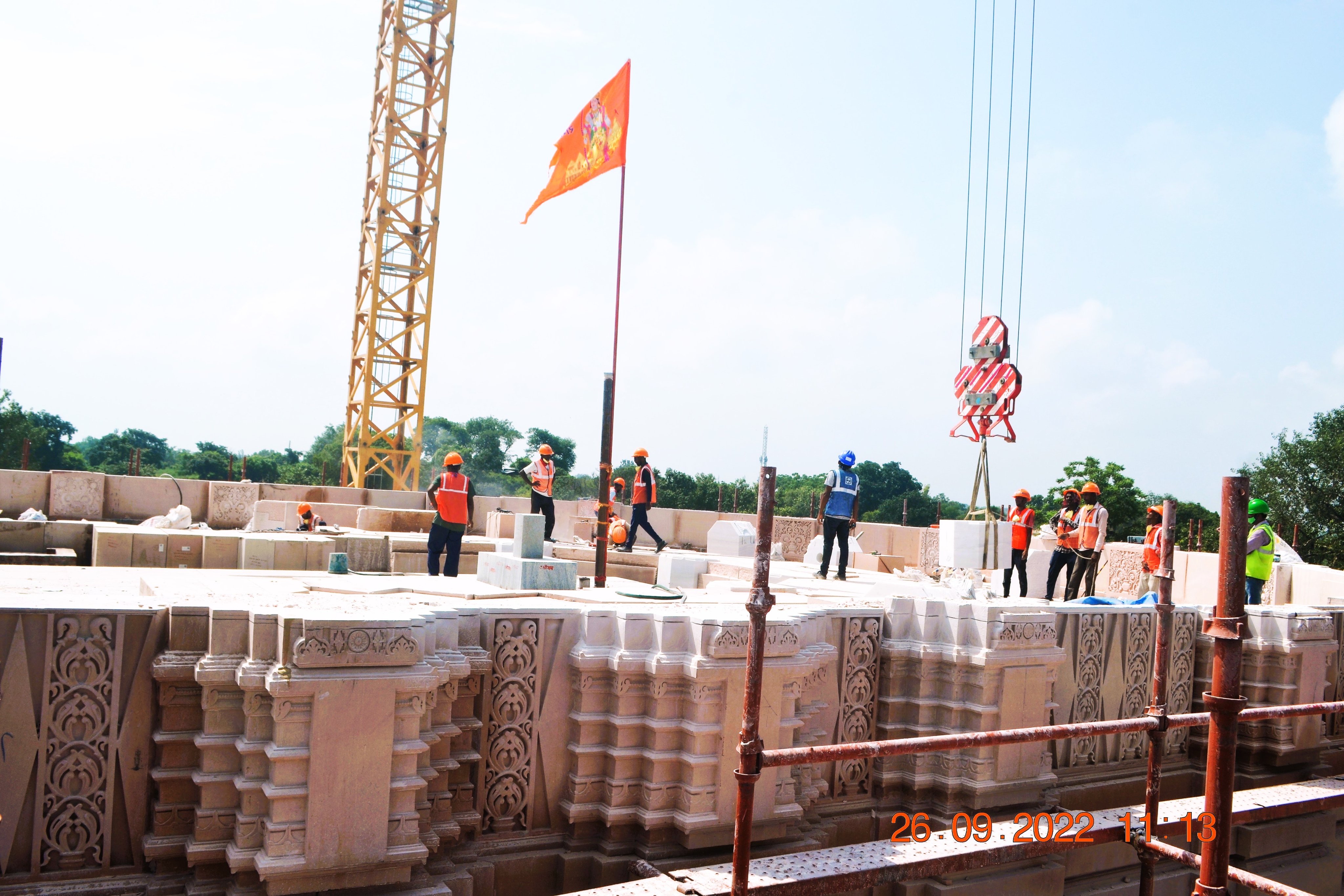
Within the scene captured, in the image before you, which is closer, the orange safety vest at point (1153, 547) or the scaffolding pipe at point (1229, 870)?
the scaffolding pipe at point (1229, 870)

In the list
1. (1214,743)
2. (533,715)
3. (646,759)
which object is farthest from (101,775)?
(1214,743)

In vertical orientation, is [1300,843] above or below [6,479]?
below

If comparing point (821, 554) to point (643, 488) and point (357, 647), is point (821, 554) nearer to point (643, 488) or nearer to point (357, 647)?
point (643, 488)

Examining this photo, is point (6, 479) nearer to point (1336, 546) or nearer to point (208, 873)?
point (208, 873)

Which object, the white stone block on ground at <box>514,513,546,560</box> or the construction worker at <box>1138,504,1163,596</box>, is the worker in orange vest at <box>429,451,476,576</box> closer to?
the white stone block on ground at <box>514,513,546,560</box>

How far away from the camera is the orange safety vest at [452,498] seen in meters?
9.56

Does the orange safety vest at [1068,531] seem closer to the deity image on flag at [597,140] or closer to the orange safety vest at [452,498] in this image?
the deity image on flag at [597,140]

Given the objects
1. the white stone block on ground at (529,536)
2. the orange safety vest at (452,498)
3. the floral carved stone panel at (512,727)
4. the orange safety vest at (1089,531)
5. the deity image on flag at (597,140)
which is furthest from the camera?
the orange safety vest at (1089,531)

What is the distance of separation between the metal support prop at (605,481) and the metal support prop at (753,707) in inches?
130

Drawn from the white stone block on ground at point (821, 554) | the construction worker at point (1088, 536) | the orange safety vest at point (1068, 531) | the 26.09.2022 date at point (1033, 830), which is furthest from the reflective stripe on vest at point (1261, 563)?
the 26.09.2022 date at point (1033, 830)

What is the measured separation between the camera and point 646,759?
623 centimetres

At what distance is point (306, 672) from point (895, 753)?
3015 mm

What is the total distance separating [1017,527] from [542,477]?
561 cm

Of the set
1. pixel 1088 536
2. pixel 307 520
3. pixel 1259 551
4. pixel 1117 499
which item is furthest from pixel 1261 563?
pixel 1117 499
